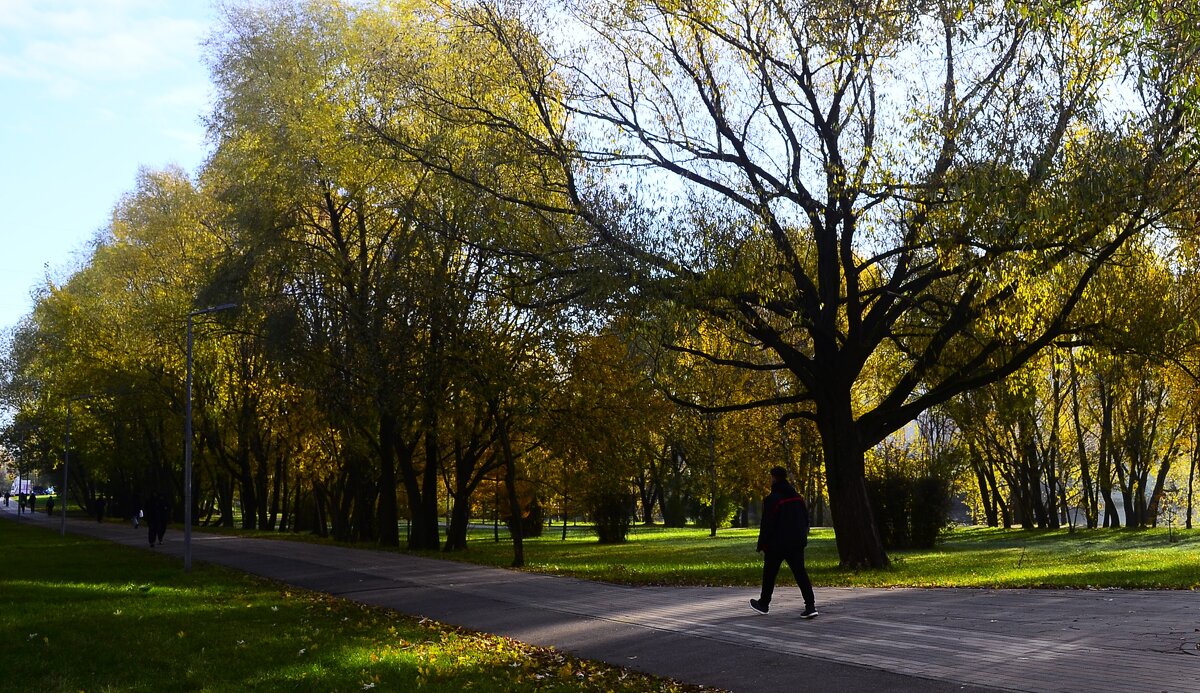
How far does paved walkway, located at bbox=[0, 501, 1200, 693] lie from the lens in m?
8.91

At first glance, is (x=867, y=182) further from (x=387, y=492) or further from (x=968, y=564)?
(x=387, y=492)

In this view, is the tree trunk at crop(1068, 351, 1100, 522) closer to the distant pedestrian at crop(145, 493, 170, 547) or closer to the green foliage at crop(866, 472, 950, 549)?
the green foliage at crop(866, 472, 950, 549)

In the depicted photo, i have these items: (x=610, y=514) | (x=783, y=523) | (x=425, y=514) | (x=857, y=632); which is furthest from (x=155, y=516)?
(x=857, y=632)

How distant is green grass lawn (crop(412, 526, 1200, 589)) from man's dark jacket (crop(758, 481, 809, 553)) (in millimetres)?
5686

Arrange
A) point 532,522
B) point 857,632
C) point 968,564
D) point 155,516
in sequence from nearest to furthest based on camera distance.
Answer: point 857,632 → point 968,564 → point 155,516 → point 532,522

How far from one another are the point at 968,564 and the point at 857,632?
14.0 m

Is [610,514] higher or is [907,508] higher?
[907,508]

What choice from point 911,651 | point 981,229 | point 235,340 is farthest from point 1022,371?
point 235,340

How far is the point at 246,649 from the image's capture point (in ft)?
37.2

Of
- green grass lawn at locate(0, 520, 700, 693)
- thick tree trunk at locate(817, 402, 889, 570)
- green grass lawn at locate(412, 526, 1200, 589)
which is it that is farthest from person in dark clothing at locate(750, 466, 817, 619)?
thick tree trunk at locate(817, 402, 889, 570)

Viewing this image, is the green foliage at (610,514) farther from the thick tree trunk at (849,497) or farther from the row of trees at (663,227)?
the thick tree trunk at (849,497)

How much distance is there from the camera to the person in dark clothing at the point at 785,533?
42.3 ft

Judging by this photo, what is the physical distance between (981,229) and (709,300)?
16.4 feet

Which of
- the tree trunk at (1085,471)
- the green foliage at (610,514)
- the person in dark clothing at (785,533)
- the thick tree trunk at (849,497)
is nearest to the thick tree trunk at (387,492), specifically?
the green foliage at (610,514)
